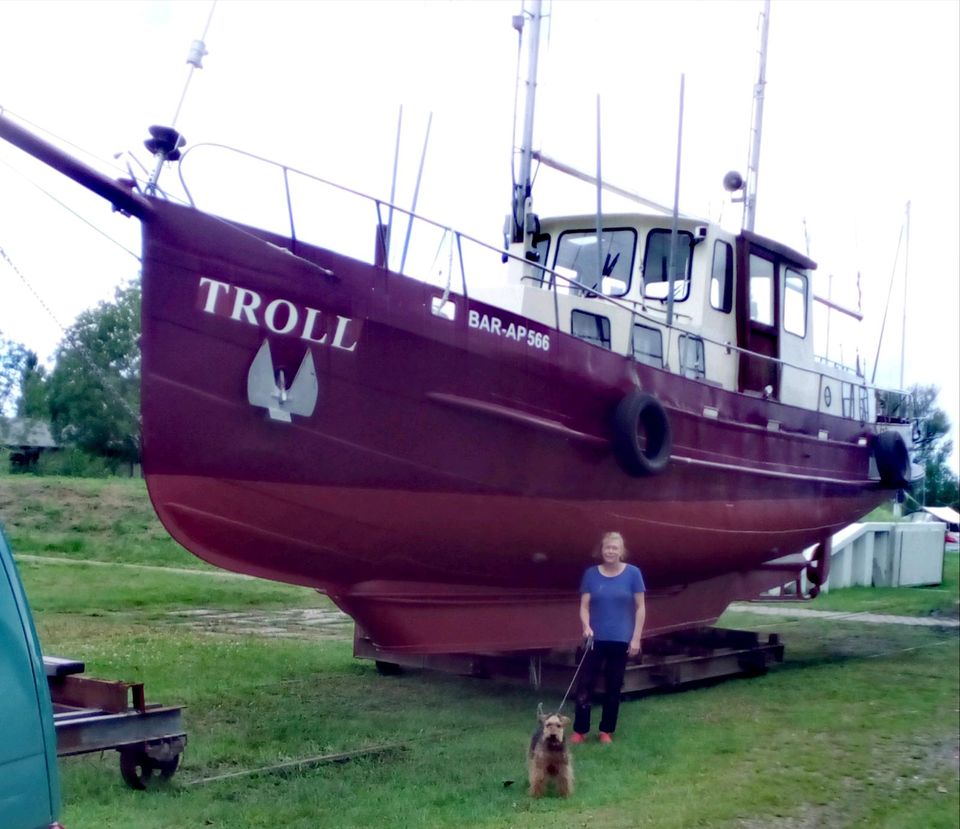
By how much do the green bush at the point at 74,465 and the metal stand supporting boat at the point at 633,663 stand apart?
9258 millimetres

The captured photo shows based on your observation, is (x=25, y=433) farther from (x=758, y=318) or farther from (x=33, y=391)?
(x=758, y=318)

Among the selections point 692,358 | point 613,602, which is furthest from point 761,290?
point 613,602

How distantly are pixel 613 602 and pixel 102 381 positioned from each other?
3.58 metres

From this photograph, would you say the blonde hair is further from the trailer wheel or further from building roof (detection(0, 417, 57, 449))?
building roof (detection(0, 417, 57, 449))

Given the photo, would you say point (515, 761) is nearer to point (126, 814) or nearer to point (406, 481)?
point (406, 481)

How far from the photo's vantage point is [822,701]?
9422mm

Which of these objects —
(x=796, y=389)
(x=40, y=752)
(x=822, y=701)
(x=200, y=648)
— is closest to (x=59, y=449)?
(x=200, y=648)

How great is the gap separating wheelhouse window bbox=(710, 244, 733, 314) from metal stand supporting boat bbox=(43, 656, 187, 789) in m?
7.02

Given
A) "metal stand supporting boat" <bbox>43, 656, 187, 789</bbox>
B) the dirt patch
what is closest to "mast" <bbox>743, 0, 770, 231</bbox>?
the dirt patch

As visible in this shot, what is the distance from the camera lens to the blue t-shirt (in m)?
7.40

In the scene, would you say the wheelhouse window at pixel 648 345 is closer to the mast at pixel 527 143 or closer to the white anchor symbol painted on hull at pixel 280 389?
the mast at pixel 527 143

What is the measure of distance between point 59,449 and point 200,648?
900 cm

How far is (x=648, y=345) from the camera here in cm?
991

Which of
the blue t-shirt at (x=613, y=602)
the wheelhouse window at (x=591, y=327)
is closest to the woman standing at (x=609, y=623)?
the blue t-shirt at (x=613, y=602)
